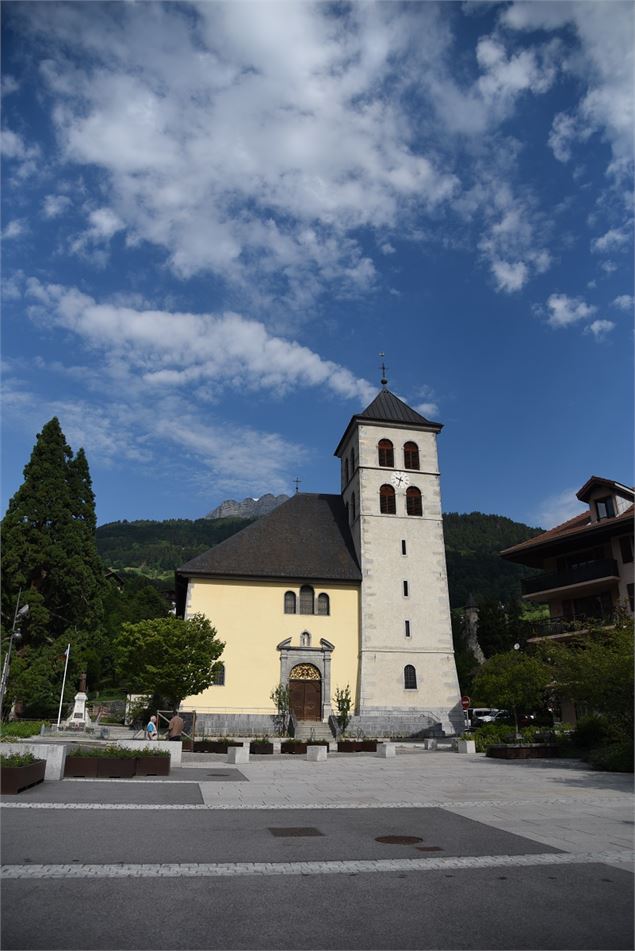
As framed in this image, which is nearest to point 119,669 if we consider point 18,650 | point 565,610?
point 18,650

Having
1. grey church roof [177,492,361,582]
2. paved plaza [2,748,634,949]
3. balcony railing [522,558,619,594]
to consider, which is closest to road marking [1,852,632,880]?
paved plaza [2,748,634,949]

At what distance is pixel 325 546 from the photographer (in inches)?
1708

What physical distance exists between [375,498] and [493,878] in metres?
35.8

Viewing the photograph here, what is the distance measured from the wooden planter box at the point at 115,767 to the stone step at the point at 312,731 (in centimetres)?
1994

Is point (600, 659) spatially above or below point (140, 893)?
above

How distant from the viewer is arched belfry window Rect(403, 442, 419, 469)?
4497 cm

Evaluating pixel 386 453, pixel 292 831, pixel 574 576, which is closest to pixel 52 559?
pixel 386 453

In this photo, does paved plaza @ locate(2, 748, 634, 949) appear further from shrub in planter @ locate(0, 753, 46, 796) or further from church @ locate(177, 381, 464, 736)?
church @ locate(177, 381, 464, 736)

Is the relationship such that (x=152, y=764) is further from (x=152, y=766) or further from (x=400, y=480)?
(x=400, y=480)

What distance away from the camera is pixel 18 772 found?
1284 cm

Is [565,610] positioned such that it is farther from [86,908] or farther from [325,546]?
[86,908]

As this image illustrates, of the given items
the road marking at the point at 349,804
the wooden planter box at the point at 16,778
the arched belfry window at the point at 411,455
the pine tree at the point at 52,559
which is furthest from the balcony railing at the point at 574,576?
the wooden planter box at the point at 16,778

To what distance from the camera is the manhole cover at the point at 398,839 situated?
30.4ft

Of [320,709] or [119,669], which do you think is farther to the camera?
[320,709]
